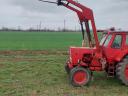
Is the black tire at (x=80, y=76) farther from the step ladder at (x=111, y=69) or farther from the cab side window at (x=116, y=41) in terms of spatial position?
the cab side window at (x=116, y=41)

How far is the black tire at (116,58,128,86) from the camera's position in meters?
12.1

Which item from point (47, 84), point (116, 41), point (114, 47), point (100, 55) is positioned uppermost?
point (116, 41)

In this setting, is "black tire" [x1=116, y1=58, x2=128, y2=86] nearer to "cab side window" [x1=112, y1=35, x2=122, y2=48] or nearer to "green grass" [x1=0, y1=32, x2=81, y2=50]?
"cab side window" [x1=112, y1=35, x2=122, y2=48]

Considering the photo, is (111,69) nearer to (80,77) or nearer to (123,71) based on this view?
(123,71)

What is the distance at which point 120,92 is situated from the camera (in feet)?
37.3

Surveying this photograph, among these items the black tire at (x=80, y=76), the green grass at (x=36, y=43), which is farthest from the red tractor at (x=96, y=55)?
the green grass at (x=36, y=43)

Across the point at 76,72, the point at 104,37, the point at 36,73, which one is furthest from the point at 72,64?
the point at 36,73

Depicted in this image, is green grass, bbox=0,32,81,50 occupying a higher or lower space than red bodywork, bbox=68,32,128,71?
lower

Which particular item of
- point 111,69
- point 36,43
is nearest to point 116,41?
point 111,69

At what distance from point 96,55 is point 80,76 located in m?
0.92

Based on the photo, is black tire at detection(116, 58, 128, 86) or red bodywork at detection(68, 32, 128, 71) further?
red bodywork at detection(68, 32, 128, 71)

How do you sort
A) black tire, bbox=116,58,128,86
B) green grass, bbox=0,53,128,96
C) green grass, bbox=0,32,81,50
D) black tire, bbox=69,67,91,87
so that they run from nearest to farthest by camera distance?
green grass, bbox=0,53,128,96 < black tire, bbox=116,58,128,86 < black tire, bbox=69,67,91,87 < green grass, bbox=0,32,81,50

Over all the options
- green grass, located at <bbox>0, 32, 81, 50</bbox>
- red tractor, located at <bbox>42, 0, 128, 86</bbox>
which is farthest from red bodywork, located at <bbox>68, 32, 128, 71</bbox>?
green grass, located at <bbox>0, 32, 81, 50</bbox>

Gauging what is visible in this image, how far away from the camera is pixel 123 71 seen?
12133mm
